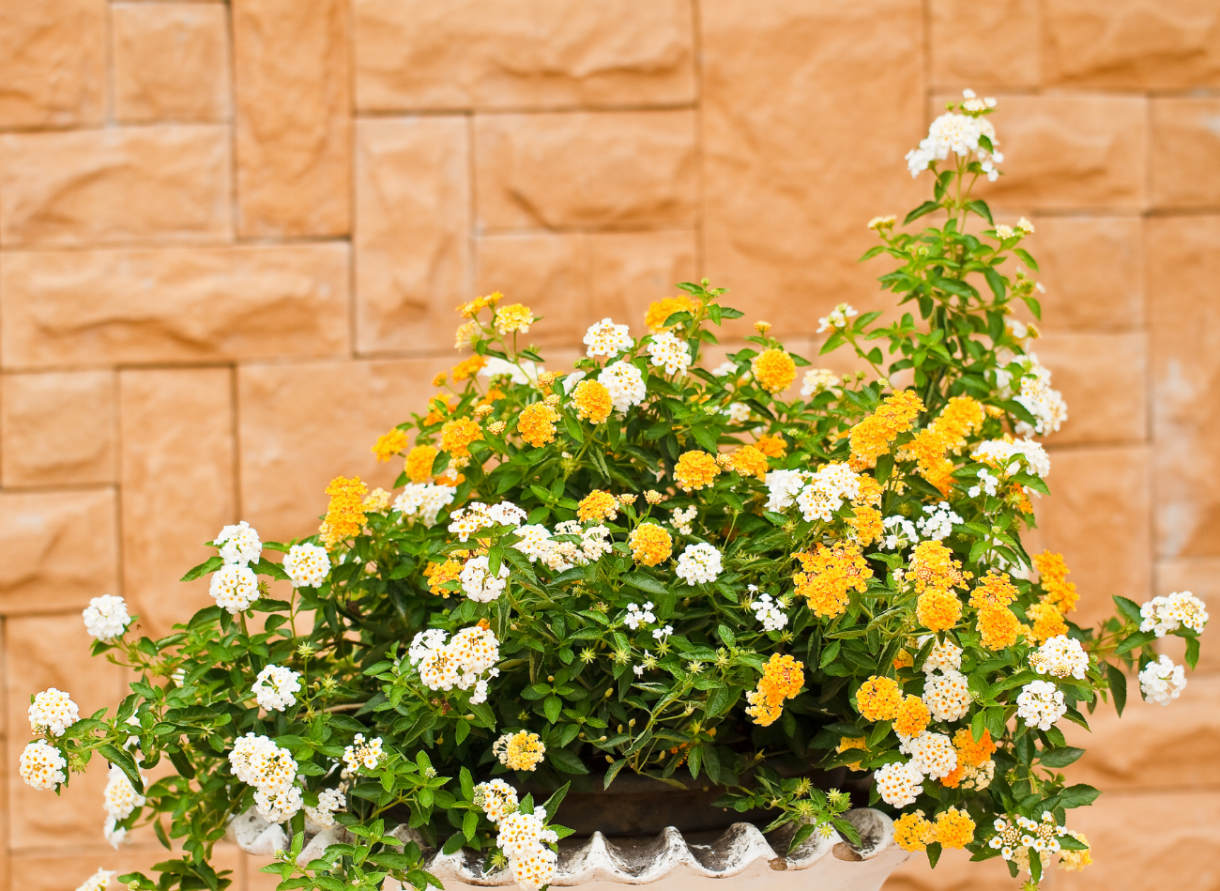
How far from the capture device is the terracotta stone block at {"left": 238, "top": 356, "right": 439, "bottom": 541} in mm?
1643

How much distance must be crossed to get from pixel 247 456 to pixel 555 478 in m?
0.96

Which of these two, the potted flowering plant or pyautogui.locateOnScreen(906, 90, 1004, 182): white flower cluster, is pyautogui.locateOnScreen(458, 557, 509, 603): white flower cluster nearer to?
the potted flowering plant

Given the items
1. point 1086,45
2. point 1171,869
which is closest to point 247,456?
point 1086,45

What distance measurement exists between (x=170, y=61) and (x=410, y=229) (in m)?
0.45

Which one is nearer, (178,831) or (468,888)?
(468,888)

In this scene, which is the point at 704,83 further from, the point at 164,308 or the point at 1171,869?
the point at 1171,869

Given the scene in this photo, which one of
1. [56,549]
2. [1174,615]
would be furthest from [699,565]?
[56,549]

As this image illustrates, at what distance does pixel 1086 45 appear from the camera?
170 cm

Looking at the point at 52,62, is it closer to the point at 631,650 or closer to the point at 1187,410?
the point at 631,650

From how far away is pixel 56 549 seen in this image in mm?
1630

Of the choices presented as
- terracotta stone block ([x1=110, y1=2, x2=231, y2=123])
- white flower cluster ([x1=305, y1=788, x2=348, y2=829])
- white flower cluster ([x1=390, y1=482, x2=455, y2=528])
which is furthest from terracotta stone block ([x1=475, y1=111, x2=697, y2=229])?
white flower cluster ([x1=305, y1=788, x2=348, y2=829])

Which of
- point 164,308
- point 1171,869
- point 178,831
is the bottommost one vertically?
point 1171,869

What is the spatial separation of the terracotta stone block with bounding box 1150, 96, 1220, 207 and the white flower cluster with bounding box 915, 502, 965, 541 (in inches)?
47.1

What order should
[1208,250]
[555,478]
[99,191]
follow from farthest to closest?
1. [1208,250]
2. [99,191]
3. [555,478]
